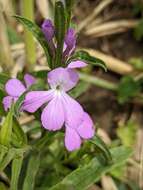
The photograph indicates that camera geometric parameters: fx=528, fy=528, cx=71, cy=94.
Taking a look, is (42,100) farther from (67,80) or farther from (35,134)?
(35,134)

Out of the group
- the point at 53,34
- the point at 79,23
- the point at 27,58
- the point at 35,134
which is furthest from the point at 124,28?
the point at 53,34

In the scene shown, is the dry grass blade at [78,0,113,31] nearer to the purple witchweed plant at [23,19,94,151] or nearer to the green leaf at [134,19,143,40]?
the green leaf at [134,19,143,40]

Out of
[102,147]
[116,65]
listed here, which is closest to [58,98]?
[102,147]

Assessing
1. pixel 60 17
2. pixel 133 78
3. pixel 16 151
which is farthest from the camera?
pixel 133 78

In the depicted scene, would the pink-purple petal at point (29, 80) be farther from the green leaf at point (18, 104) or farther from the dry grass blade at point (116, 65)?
the dry grass blade at point (116, 65)

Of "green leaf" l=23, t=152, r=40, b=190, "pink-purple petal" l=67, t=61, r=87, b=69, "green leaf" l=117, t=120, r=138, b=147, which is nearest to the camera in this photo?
"pink-purple petal" l=67, t=61, r=87, b=69

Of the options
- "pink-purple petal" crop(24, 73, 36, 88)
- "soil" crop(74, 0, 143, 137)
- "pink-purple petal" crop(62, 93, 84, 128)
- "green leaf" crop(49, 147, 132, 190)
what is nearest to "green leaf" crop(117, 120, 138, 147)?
"soil" crop(74, 0, 143, 137)

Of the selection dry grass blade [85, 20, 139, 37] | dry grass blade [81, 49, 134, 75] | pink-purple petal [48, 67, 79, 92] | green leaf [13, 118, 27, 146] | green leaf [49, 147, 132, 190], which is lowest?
green leaf [49, 147, 132, 190]

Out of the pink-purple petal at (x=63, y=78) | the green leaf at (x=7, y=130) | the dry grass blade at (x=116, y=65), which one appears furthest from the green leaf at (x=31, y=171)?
the dry grass blade at (x=116, y=65)
